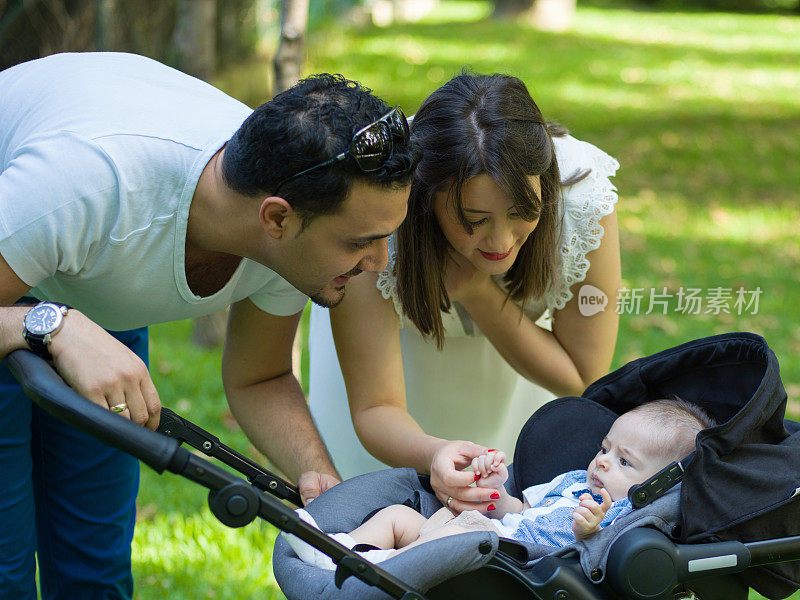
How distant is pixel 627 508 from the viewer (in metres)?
2.12

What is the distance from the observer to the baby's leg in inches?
79.3

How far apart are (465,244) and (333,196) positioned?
0.47m

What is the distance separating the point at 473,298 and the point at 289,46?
131cm

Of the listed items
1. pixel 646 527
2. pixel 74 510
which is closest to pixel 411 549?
pixel 646 527

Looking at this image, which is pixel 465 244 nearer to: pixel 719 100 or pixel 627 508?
pixel 627 508

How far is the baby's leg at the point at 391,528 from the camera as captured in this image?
6.61 ft

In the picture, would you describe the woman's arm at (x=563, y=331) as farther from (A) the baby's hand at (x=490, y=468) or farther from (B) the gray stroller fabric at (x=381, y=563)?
(B) the gray stroller fabric at (x=381, y=563)

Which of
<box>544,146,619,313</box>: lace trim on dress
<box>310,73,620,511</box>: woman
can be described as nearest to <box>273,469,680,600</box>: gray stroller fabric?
<box>310,73,620,511</box>: woman

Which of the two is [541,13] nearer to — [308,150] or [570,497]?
[570,497]

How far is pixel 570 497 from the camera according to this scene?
7.51ft

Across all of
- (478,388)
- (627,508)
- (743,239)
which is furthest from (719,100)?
(627,508)

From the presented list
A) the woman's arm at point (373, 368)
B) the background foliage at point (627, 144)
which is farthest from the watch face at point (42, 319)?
the background foliage at point (627, 144)

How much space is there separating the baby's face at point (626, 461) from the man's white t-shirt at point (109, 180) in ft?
3.14

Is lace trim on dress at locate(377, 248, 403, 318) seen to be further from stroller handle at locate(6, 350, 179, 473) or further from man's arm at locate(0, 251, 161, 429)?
stroller handle at locate(6, 350, 179, 473)
